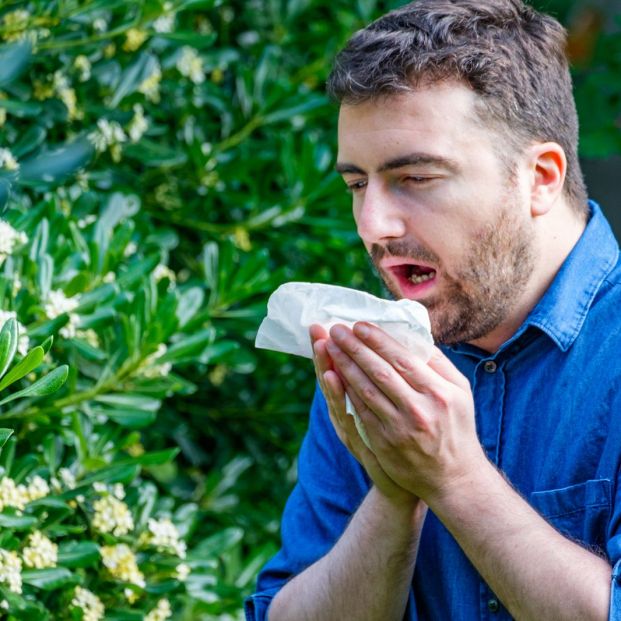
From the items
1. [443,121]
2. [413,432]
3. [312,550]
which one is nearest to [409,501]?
[413,432]

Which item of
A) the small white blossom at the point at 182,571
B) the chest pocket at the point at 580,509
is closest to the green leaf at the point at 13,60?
the small white blossom at the point at 182,571

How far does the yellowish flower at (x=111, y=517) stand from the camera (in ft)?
8.24

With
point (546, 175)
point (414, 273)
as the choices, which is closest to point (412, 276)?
point (414, 273)

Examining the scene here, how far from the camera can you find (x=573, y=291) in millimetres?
2268

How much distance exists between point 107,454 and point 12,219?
0.56 meters

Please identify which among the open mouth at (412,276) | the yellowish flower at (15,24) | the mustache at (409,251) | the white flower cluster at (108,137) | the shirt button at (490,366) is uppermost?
the yellowish flower at (15,24)

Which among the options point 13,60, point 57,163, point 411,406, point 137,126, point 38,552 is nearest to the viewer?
point 411,406

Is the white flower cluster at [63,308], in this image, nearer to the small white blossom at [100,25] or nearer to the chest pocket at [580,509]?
the small white blossom at [100,25]

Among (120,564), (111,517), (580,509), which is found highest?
(580,509)

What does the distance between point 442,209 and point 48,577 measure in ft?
3.46

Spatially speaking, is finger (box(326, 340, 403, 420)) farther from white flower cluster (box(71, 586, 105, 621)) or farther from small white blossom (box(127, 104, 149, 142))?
small white blossom (box(127, 104, 149, 142))

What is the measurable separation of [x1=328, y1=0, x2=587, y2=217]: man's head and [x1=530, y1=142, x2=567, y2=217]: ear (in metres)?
0.03

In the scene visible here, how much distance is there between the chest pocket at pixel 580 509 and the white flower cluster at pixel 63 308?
39.0 inches

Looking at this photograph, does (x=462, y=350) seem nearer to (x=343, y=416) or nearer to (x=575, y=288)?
(x=575, y=288)
